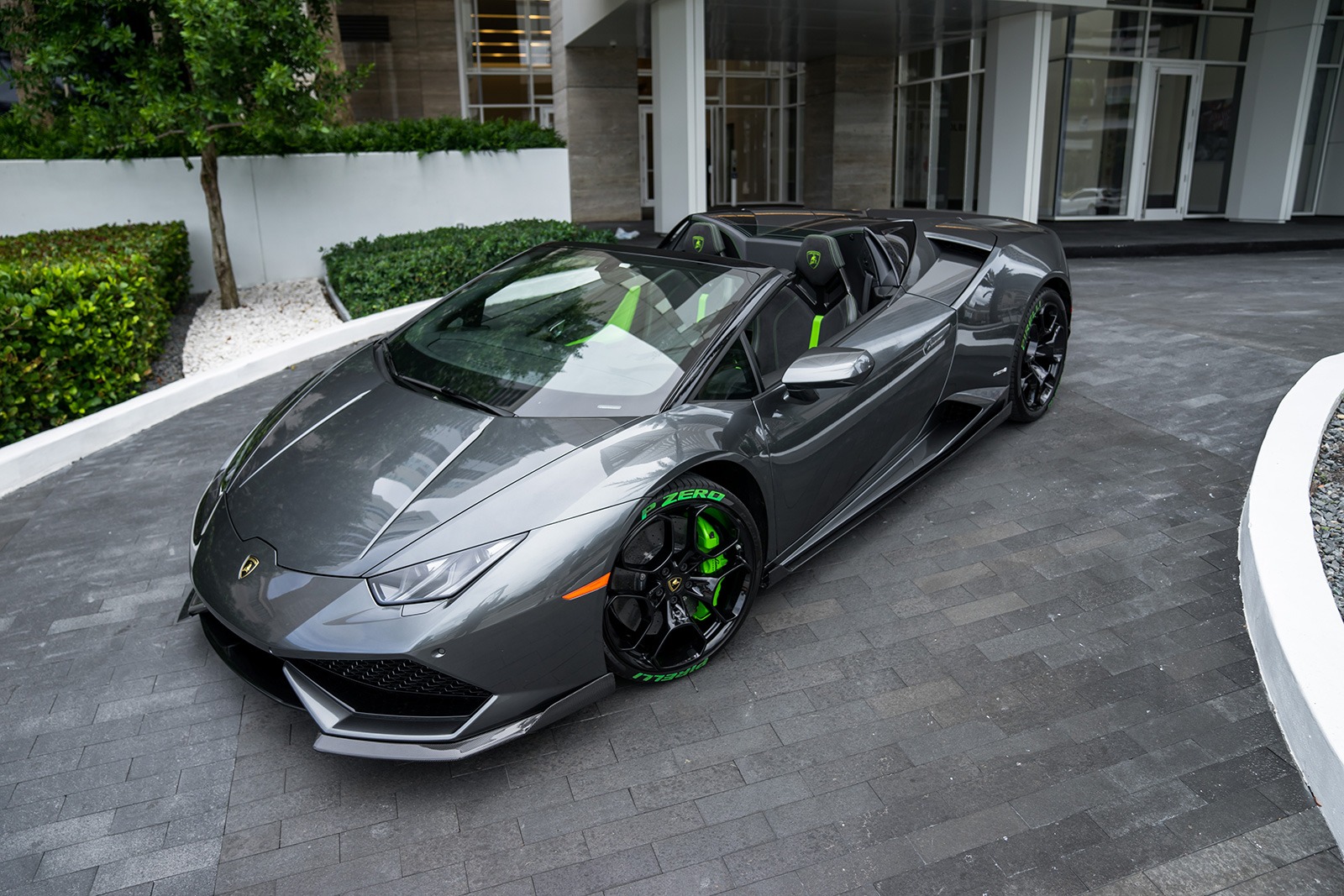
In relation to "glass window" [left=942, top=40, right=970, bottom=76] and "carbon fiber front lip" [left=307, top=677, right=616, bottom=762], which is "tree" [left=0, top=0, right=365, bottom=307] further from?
"glass window" [left=942, top=40, right=970, bottom=76]

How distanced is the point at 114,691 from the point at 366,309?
18.9 feet

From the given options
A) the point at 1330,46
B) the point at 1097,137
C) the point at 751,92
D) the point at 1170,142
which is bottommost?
the point at 1170,142

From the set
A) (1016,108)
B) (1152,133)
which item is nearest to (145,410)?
(1016,108)

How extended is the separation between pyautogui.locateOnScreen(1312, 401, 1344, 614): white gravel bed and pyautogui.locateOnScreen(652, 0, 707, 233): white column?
844 centimetres

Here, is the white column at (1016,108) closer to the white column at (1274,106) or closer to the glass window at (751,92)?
the white column at (1274,106)

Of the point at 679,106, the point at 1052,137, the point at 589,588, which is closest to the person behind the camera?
the point at 589,588

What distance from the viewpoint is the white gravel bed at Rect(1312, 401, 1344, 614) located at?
10.8 feet

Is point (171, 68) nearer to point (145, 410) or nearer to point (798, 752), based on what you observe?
point (145, 410)

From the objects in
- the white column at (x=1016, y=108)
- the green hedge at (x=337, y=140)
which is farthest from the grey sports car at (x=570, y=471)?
the white column at (x=1016, y=108)

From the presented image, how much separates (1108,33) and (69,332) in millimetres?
17211

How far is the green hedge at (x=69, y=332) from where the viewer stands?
5008mm

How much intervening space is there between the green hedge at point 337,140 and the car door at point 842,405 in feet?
21.2

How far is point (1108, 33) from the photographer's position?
16.4m

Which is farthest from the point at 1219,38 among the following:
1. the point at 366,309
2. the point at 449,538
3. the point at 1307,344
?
the point at 449,538
